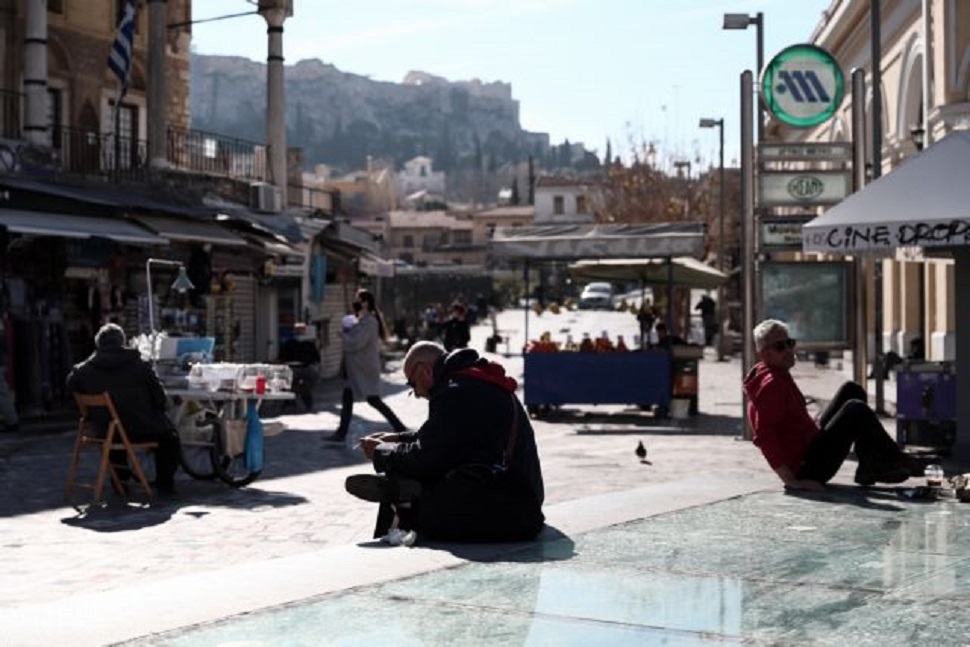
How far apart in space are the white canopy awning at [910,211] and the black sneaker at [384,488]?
17.4 feet

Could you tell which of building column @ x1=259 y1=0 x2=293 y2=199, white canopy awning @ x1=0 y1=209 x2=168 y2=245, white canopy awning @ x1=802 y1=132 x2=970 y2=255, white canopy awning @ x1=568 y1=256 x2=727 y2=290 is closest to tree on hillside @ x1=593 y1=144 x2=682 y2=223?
building column @ x1=259 y1=0 x2=293 y2=199

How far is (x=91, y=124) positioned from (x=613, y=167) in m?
45.0

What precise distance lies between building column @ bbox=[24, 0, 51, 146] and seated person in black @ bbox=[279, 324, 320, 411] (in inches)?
192

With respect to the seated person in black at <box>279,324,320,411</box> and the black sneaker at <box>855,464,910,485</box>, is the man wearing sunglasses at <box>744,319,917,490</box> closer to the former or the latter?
the black sneaker at <box>855,464,910,485</box>

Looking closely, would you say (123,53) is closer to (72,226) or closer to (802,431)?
(72,226)

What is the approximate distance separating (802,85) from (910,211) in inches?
203

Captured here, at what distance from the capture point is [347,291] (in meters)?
36.2

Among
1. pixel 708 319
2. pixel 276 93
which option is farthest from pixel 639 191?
pixel 276 93

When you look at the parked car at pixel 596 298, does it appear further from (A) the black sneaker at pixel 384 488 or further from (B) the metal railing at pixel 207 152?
(A) the black sneaker at pixel 384 488

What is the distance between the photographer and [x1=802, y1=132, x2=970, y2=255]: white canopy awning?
12023mm

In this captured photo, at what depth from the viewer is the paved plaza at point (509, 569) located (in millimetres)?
6535

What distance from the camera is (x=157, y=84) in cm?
2745

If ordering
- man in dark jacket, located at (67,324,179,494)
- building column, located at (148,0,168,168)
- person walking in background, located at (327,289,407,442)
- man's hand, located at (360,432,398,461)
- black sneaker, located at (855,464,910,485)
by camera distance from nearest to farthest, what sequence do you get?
man's hand, located at (360,432,398,461) → black sneaker, located at (855,464,910,485) → man in dark jacket, located at (67,324,179,494) → person walking in background, located at (327,289,407,442) → building column, located at (148,0,168,168)

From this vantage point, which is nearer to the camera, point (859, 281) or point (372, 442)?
point (372, 442)
